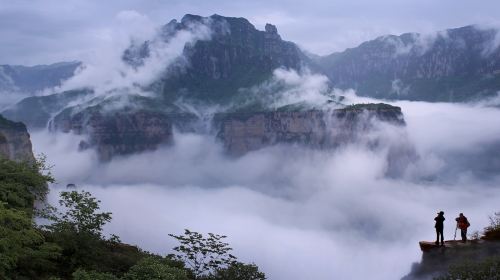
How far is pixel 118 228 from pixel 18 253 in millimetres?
122515

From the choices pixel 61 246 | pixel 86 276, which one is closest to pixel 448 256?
pixel 86 276

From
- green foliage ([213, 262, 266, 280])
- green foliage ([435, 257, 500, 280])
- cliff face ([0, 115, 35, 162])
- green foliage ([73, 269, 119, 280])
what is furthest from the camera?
cliff face ([0, 115, 35, 162])

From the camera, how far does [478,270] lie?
23.1 metres

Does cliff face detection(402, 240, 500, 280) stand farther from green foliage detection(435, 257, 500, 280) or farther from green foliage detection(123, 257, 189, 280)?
green foliage detection(123, 257, 189, 280)

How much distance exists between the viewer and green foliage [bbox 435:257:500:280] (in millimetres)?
22828

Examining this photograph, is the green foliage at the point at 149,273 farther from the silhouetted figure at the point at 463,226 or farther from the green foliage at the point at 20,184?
the silhouetted figure at the point at 463,226

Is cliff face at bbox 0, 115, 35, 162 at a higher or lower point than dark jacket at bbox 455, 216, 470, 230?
higher

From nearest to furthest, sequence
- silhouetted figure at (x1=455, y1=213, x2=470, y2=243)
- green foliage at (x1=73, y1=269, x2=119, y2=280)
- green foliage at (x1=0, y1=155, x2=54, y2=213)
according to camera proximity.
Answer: green foliage at (x1=73, y1=269, x2=119, y2=280) < green foliage at (x1=0, y1=155, x2=54, y2=213) < silhouetted figure at (x1=455, y1=213, x2=470, y2=243)

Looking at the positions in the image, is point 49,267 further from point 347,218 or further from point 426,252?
point 347,218

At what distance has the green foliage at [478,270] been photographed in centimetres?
2283

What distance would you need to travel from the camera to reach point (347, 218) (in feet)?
647

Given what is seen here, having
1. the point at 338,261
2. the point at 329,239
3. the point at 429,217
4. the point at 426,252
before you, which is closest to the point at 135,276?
the point at 426,252

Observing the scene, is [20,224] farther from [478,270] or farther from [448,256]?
[448,256]

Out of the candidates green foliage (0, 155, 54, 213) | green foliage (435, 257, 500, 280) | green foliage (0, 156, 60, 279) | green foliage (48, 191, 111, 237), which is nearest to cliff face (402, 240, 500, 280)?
green foliage (435, 257, 500, 280)
